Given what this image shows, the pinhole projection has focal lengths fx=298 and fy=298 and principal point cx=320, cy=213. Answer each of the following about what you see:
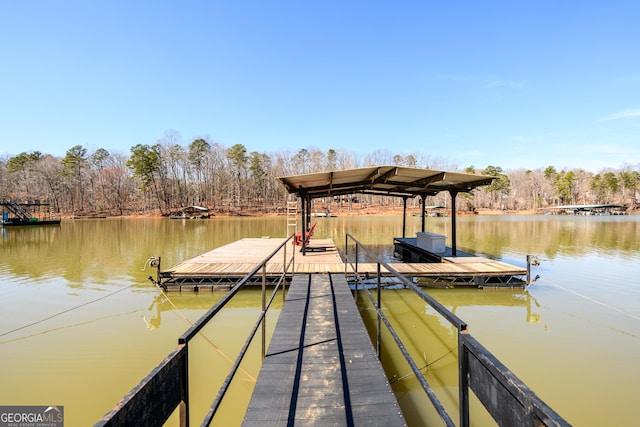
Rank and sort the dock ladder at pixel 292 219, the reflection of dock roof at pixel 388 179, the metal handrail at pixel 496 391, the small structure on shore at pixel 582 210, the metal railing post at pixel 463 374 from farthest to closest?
the small structure on shore at pixel 582 210 → the dock ladder at pixel 292 219 → the reflection of dock roof at pixel 388 179 → the metal railing post at pixel 463 374 → the metal handrail at pixel 496 391

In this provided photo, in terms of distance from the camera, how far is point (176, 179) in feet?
204

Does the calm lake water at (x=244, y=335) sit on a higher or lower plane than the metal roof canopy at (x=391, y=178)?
lower

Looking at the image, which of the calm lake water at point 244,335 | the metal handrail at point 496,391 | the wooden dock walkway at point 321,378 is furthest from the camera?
the calm lake water at point 244,335

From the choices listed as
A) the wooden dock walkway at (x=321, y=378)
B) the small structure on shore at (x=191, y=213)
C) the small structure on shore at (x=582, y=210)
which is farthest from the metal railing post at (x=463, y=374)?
the small structure on shore at (x=582, y=210)

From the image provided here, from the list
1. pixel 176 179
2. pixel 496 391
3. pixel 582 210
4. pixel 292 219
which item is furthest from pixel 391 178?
pixel 582 210

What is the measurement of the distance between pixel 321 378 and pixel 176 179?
218ft

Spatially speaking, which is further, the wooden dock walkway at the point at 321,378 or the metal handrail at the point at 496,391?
the wooden dock walkway at the point at 321,378

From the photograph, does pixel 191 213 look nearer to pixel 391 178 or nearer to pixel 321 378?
pixel 391 178

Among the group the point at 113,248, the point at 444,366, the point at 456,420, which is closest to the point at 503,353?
the point at 444,366

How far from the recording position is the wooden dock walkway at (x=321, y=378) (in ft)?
8.84

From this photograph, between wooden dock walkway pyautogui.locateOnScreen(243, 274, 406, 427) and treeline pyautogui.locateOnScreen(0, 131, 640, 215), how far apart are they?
53.4 m

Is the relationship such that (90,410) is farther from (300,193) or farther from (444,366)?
(300,193)

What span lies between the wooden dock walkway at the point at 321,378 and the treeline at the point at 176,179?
175 feet

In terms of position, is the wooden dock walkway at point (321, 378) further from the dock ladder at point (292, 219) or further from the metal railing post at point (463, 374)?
the dock ladder at point (292, 219)
